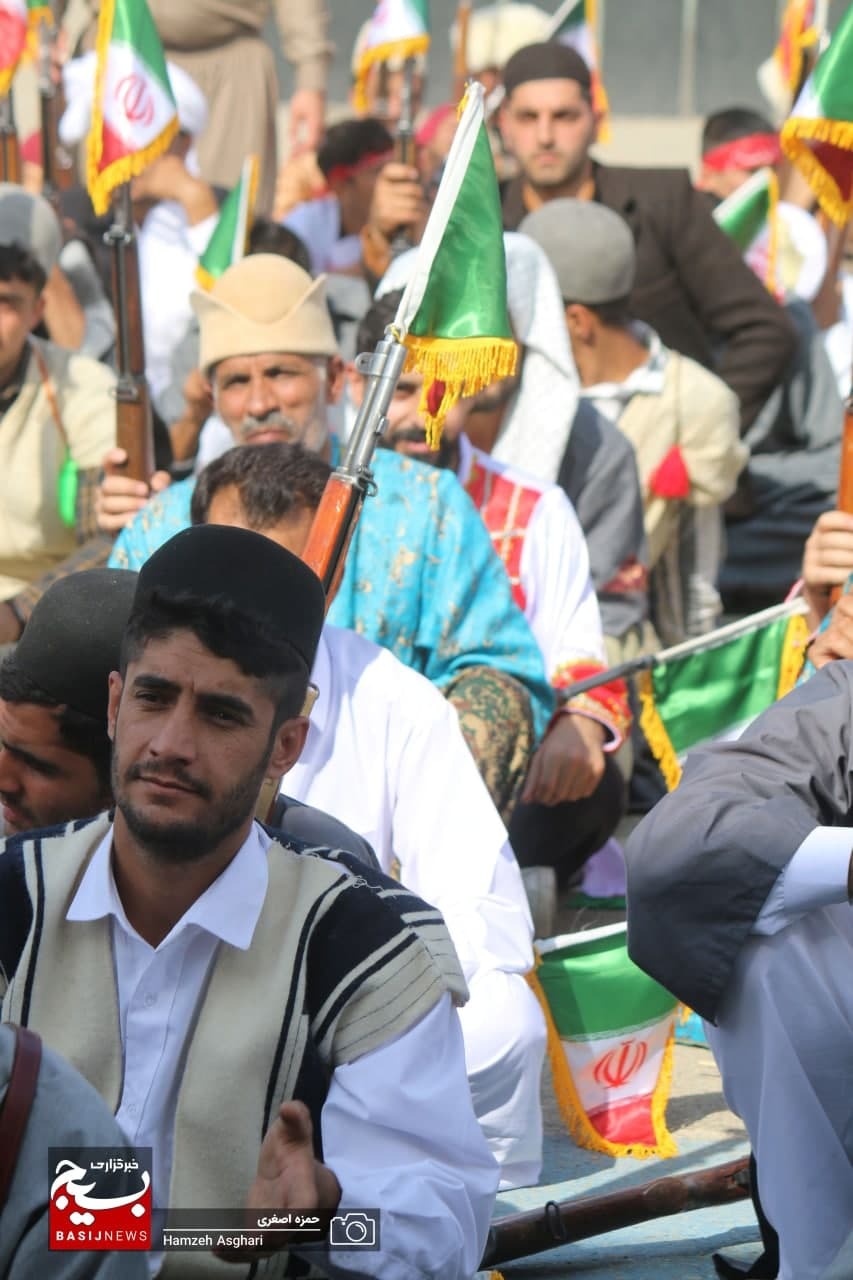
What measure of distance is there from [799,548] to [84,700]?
496cm

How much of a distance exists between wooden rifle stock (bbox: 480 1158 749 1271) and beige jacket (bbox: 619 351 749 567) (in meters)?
3.25

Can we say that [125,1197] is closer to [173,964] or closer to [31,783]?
[173,964]

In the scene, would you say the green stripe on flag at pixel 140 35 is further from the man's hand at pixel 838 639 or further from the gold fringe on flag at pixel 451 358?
the man's hand at pixel 838 639

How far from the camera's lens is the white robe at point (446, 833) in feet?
12.8

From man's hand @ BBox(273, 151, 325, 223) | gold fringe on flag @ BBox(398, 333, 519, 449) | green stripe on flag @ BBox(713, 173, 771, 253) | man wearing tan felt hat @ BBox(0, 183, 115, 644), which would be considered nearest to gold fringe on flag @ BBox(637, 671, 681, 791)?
man wearing tan felt hat @ BBox(0, 183, 115, 644)

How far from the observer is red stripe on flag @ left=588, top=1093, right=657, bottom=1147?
14.4ft

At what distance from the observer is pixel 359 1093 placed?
2.53m

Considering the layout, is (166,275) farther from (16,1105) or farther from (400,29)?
(16,1105)

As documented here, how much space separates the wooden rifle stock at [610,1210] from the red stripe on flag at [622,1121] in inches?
21.2

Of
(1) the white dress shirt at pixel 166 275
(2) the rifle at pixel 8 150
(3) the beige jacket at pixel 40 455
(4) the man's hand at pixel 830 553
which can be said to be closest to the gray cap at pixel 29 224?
(3) the beige jacket at pixel 40 455

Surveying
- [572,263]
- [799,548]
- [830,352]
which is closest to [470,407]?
[572,263]

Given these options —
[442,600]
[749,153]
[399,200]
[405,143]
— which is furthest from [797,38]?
[442,600]

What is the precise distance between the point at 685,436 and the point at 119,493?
205cm

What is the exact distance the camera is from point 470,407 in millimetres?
5949
